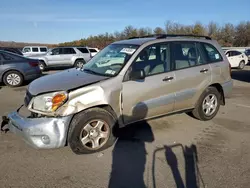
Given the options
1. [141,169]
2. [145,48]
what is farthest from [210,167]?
[145,48]

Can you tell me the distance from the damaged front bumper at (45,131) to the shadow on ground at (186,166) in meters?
1.39

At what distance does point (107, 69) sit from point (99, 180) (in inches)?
73.6

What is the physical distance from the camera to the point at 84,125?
3422 millimetres

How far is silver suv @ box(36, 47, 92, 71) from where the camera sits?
16141 millimetres

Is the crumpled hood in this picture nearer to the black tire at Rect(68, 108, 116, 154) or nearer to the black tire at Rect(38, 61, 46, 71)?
the black tire at Rect(68, 108, 116, 154)

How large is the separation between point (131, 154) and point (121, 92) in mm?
985

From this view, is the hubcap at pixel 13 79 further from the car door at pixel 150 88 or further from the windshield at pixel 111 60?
the car door at pixel 150 88

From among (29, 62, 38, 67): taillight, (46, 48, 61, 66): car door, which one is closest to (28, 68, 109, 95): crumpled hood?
(29, 62, 38, 67): taillight

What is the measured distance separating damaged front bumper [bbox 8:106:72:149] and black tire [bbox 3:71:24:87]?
21.6ft

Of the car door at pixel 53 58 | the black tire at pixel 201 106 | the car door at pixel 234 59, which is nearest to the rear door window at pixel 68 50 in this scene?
the car door at pixel 53 58

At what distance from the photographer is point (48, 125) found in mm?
3197

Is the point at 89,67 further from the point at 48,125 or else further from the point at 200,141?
the point at 200,141

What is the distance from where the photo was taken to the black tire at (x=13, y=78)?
9.09m

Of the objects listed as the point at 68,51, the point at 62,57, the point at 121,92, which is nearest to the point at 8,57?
the point at 62,57
